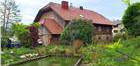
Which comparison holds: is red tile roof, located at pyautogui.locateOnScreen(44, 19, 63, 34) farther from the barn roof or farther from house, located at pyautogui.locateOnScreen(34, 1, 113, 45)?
the barn roof

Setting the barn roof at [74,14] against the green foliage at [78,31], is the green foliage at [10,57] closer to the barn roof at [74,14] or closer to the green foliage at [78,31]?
the green foliage at [78,31]

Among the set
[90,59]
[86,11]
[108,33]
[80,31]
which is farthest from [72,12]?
[90,59]

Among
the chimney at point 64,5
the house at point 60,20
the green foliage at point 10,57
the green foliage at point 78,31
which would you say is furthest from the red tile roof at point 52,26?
the green foliage at point 10,57

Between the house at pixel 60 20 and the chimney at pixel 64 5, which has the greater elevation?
the chimney at pixel 64 5

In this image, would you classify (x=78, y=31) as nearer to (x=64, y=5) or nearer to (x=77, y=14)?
(x=77, y=14)

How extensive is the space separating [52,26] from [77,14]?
18.5 ft

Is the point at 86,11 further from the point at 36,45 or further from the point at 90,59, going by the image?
the point at 90,59

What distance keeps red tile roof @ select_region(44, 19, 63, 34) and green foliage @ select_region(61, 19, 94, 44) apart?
844cm

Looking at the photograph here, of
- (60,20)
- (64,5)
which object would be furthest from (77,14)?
(60,20)

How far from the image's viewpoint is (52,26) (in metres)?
49.2

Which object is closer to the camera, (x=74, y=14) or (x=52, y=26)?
(x=52, y=26)

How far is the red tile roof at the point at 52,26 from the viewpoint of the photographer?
4811cm

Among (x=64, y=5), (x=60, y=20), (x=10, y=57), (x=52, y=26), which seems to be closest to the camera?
(x=10, y=57)

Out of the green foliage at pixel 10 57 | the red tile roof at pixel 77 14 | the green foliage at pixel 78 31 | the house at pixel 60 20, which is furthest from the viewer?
the red tile roof at pixel 77 14
